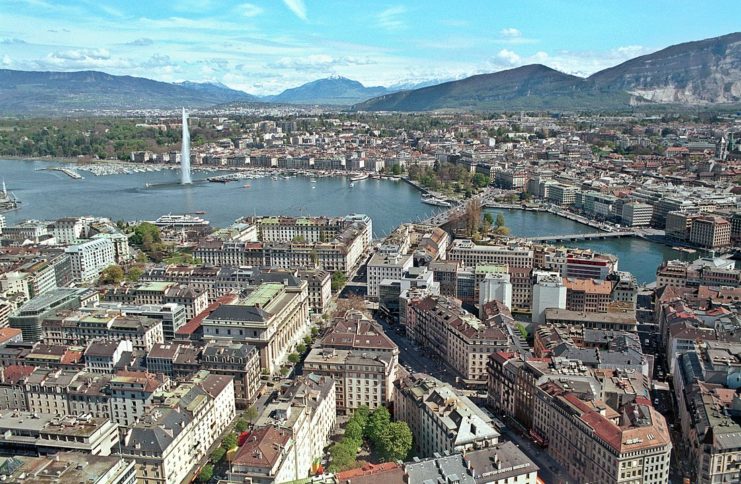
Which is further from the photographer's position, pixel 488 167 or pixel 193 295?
pixel 488 167

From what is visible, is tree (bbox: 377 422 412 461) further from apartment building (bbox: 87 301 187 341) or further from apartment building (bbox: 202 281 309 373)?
apartment building (bbox: 87 301 187 341)

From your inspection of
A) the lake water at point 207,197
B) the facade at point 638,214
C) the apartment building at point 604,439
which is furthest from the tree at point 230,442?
the facade at point 638,214

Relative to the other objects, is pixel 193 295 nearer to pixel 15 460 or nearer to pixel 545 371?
pixel 15 460

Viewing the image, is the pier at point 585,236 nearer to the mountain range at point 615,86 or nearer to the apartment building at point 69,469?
the apartment building at point 69,469

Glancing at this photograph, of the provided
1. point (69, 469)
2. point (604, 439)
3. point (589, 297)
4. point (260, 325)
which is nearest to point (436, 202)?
point (589, 297)

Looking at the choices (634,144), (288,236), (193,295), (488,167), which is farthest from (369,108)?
(193,295)

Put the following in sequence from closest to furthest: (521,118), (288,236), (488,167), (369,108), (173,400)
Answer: (173,400) → (288,236) → (488,167) → (521,118) → (369,108)

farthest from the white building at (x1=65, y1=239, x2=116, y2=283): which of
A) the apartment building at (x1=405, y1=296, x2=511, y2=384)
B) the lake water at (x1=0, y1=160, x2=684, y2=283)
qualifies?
the apartment building at (x1=405, y1=296, x2=511, y2=384)
